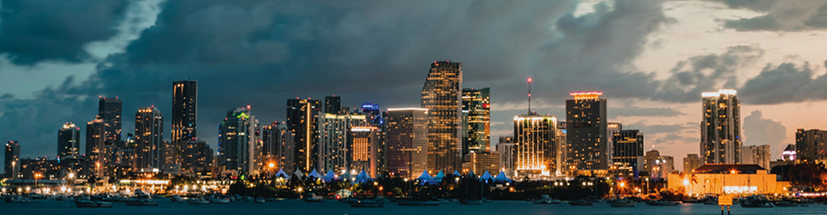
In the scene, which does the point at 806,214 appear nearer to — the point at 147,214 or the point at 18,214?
the point at 147,214

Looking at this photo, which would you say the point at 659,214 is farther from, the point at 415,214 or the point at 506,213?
the point at 415,214

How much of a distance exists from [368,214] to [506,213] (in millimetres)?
30835

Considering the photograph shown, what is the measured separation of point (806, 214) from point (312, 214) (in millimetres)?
108732

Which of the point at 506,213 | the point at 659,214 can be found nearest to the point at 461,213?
the point at 506,213

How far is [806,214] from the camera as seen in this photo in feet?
642

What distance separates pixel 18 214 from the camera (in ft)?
641

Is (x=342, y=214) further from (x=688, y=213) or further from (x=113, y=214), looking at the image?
(x=688, y=213)

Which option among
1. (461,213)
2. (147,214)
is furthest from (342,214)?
(147,214)

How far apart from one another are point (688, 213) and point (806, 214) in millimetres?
25556

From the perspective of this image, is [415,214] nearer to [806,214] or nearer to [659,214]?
[659,214]

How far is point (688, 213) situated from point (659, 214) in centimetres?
639

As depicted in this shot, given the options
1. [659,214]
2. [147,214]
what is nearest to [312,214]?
[147,214]

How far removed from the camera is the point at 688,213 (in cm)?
19700

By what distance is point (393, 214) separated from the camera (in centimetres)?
19862
